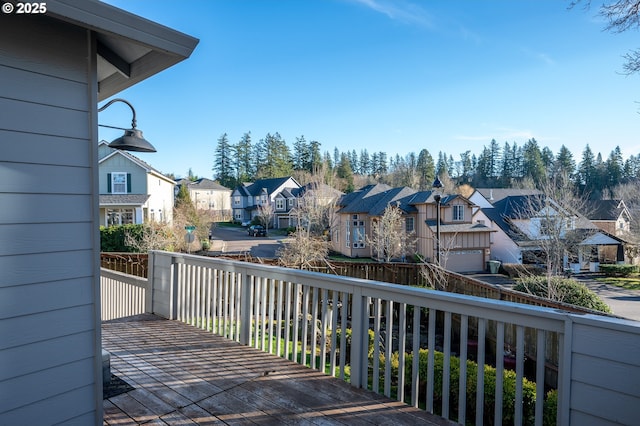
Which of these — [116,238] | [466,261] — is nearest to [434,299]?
[116,238]

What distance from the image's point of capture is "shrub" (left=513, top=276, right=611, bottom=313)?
7.86 m

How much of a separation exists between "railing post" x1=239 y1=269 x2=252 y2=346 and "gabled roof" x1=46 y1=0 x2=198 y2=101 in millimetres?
2200

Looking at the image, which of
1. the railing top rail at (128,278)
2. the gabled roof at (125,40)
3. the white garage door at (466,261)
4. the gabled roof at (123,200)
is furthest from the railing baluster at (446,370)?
the gabled roof at (123,200)

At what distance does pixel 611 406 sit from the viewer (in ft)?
5.73

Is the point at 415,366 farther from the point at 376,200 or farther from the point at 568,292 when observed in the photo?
the point at 376,200

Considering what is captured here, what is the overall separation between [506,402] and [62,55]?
16.6ft

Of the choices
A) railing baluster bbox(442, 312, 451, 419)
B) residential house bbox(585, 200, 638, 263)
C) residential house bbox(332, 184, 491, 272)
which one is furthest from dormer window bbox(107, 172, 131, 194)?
residential house bbox(585, 200, 638, 263)

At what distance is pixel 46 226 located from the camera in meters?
1.85

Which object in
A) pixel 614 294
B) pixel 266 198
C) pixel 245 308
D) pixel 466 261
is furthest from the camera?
pixel 266 198

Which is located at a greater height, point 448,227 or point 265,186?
point 265,186

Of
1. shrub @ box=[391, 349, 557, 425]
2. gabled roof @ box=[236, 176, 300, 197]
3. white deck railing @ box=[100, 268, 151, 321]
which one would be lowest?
shrub @ box=[391, 349, 557, 425]

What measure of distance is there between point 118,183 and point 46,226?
2227cm

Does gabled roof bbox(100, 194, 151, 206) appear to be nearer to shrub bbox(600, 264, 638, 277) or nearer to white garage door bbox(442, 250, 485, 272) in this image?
white garage door bbox(442, 250, 485, 272)
